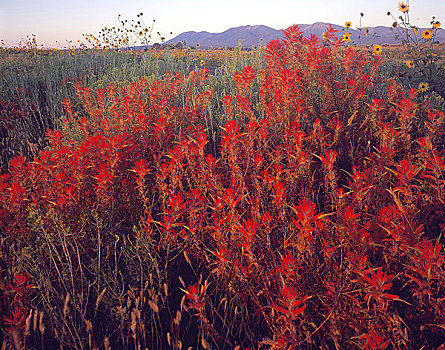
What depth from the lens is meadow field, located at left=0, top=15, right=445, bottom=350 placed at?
119 centimetres

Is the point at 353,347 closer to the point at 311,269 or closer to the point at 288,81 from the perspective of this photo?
the point at 311,269

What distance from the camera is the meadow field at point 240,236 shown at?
1.19 m

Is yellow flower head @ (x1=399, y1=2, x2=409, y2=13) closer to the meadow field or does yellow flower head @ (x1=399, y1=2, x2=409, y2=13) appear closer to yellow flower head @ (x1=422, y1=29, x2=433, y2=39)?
yellow flower head @ (x1=422, y1=29, x2=433, y2=39)

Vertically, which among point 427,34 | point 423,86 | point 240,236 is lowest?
point 240,236

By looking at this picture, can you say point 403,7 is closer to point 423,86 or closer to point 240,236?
point 423,86

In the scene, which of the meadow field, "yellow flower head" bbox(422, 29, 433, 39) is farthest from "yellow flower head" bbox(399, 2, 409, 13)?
the meadow field

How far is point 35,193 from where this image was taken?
1.98 m

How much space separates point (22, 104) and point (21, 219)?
151 inches

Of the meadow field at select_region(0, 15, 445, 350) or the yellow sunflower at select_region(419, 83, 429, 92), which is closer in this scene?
the meadow field at select_region(0, 15, 445, 350)

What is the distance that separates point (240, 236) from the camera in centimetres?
139

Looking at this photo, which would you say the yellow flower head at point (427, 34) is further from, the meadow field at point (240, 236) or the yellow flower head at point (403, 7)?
the meadow field at point (240, 236)

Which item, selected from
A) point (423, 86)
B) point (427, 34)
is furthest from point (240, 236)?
point (427, 34)

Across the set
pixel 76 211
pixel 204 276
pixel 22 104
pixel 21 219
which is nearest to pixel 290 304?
pixel 204 276

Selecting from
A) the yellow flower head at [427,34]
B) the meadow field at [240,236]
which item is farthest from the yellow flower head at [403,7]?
the meadow field at [240,236]
